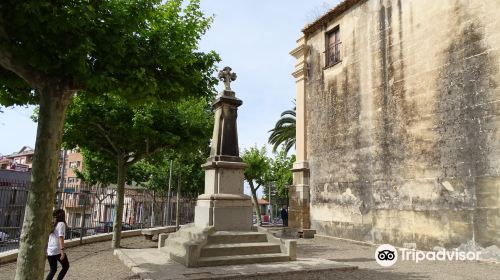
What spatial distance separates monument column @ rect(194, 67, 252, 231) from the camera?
872cm

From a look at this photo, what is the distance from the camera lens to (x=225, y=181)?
9062 millimetres

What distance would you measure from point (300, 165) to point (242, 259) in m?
8.83

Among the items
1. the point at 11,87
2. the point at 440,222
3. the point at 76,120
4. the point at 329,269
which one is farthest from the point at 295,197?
the point at 11,87

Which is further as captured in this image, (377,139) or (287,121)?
(287,121)

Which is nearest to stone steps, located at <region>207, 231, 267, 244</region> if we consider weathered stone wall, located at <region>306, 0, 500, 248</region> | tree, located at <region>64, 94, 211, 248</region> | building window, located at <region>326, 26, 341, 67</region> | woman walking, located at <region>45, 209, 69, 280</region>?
woman walking, located at <region>45, 209, 69, 280</region>

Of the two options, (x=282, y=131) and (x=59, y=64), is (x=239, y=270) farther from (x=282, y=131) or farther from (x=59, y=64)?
(x=282, y=131)

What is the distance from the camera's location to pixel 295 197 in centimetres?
1609

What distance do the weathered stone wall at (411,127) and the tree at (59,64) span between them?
26.5ft

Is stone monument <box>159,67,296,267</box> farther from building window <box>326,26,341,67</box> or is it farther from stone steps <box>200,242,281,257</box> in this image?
building window <box>326,26,341,67</box>

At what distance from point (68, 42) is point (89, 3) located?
32.7 inches

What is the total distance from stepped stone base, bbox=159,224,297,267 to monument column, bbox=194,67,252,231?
1.12ft

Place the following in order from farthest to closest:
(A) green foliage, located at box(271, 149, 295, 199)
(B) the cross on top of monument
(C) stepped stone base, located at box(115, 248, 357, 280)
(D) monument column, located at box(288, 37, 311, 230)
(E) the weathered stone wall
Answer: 1. (A) green foliage, located at box(271, 149, 295, 199)
2. (D) monument column, located at box(288, 37, 311, 230)
3. (B) the cross on top of monument
4. (E) the weathered stone wall
5. (C) stepped stone base, located at box(115, 248, 357, 280)

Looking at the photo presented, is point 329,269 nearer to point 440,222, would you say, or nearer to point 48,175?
point 440,222

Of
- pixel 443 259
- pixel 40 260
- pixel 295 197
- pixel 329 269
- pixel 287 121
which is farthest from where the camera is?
pixel 287 121
